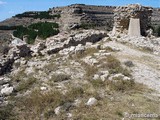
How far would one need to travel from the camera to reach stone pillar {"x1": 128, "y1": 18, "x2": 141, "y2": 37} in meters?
19.4

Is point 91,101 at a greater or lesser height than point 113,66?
lesser

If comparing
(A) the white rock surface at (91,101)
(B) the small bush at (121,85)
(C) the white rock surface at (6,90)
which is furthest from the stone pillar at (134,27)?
(A) the white rock surface at (91,101)

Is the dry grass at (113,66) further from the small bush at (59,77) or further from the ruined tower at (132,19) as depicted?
the ruined tower at (132,19)

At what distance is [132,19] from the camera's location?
1973cm

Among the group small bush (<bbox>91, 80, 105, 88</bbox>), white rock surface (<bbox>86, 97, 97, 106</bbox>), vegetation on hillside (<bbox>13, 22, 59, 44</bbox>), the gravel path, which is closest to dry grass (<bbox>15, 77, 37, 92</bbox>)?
small bush (<bbox>91, 80, 105, 88</bbox>)

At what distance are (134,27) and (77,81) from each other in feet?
31.8

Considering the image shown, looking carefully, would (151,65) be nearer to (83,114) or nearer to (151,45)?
(151,45)

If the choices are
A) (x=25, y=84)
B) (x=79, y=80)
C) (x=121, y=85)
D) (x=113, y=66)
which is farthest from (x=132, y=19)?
(x=25, y=84)

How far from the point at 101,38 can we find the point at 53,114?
399 inches

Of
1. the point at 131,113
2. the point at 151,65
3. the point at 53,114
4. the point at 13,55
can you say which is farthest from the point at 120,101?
the point at 13,55

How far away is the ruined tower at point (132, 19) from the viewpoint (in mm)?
19609

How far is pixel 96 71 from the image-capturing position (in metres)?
11.6

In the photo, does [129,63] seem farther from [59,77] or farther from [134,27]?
[134,27]

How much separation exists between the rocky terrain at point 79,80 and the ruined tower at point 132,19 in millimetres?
2728
